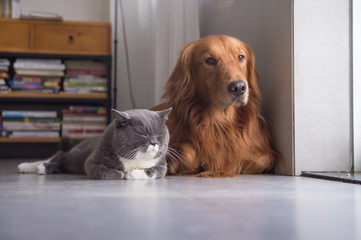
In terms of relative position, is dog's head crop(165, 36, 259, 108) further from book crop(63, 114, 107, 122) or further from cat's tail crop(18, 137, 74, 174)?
book crop(63, 114, 107, 122)

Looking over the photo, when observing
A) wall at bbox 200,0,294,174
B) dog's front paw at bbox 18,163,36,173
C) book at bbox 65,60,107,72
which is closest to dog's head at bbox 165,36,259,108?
wall at bbox 200,0,294,174

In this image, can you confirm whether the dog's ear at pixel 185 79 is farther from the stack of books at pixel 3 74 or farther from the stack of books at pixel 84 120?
the stack of books at pixel 3 74

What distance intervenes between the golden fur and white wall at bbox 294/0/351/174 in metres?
0.17

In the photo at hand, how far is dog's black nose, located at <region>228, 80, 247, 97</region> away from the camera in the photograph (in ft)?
4.86

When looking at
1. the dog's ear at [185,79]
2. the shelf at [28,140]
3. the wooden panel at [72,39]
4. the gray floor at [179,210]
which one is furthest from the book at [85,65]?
the gray floor at [179,210]

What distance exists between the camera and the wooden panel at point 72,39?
11.0 feet

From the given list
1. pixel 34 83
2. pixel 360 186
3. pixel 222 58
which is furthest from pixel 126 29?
pixel 360 186

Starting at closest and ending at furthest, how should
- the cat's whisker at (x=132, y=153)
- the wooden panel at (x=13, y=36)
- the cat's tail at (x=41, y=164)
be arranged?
the cat's whisker at (x=132, y=153), the cat's tail at (x=41, y=164), the wooden panel at (x=13, y=36)

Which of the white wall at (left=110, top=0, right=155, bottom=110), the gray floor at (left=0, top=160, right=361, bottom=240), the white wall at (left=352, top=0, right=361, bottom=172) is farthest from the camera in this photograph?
the white wall at (left=110, top=0, right=155, bottom=110)

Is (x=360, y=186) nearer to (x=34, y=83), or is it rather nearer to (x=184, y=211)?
(x=184, y=211)

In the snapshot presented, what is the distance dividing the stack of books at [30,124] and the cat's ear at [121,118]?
2.12 m

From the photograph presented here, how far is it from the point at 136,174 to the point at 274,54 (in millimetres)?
796

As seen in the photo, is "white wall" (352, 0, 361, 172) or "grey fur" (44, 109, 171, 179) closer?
"grey fur" (44, 109, 171, 179)

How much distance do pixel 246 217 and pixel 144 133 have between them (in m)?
0.67
